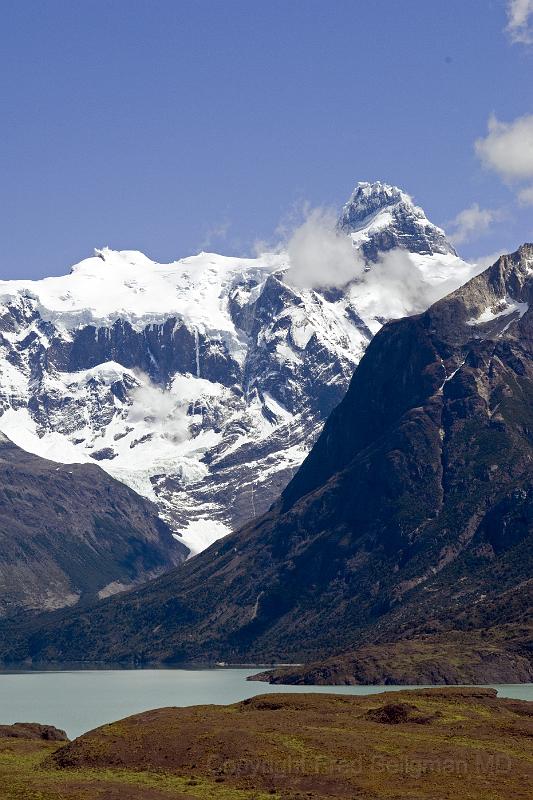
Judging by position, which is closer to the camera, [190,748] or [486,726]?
[190,748]

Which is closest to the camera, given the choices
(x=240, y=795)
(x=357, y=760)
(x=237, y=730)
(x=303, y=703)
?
(x=240, y=795)

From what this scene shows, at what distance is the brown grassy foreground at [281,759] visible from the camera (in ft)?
457

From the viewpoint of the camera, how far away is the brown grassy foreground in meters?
139

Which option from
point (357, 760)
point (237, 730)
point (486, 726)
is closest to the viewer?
point (357, 760)

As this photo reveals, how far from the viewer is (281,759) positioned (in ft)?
493

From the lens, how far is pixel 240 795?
453ft

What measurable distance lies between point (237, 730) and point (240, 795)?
21.5m

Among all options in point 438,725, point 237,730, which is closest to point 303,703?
point 438,725

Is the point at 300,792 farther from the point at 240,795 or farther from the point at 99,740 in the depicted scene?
the point at 99,740

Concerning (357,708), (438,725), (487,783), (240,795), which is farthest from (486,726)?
(240,795)

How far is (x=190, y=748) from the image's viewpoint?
15600 centimetres

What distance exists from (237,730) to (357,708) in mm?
39218

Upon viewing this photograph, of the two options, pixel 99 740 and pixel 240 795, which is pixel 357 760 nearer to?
pixel 240 795

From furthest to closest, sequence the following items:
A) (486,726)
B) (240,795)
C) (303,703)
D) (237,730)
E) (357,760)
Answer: (303,703) < (486,726) < (237,730) < (357,760) < (240,795)
